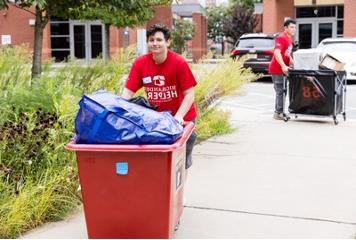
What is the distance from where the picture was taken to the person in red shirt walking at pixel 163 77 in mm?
4805

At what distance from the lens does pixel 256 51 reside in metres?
20.7

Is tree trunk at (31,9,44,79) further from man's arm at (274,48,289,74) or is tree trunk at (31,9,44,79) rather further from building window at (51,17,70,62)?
building window at (51,17,70,62)

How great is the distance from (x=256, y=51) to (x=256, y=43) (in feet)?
1.89

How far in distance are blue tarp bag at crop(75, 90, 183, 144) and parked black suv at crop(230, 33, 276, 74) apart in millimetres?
16198

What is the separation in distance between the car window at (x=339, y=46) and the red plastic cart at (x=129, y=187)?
57.0 feet

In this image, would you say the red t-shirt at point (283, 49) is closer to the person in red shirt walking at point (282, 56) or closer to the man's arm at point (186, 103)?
the person in red shirt walking at point (282, 56)

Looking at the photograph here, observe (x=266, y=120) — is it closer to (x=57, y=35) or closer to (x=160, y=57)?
(x=160, y=57)

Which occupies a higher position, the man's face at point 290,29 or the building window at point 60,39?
the building window at point 60,39

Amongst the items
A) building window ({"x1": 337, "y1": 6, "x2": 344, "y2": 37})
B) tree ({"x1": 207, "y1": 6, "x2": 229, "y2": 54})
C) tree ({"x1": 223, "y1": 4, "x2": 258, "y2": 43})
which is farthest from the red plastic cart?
tree ({"x1": 207, "y1": 6, "x2": 229, "y2": 54})

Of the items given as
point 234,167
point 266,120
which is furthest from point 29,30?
point 234,167

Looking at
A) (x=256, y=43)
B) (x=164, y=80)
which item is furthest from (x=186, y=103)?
(x=256, y=43)

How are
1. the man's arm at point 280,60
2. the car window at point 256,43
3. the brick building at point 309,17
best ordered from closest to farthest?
the man's arm at point 280,60 → the car window at point 256,43 → the brick building at point 309,17

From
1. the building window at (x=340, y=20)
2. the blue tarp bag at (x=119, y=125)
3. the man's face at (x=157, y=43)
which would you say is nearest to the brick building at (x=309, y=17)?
the building window at (x=340, y=20)

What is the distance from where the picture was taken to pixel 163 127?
4074 millimetres
